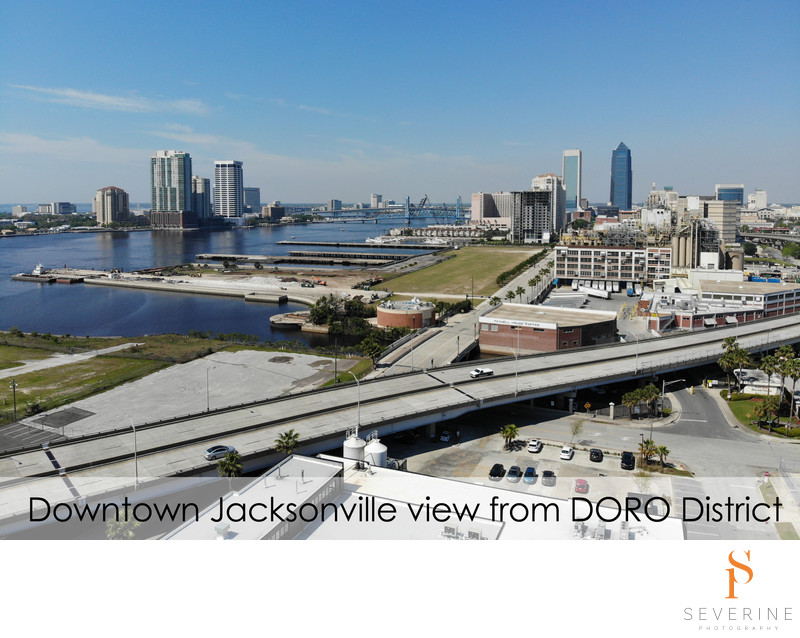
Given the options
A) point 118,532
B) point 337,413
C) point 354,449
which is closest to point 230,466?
point 354,449

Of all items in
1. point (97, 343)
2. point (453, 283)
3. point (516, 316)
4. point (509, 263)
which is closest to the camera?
point (516, 316)

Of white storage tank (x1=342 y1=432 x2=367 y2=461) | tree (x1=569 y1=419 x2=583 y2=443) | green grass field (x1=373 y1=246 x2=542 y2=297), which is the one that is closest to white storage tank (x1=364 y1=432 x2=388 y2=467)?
white storage tank (x1=342 y1=432 x2=367 y2=461)

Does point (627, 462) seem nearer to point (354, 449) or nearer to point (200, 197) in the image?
point (354, 449)

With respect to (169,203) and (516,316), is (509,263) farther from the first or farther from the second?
(169,203)

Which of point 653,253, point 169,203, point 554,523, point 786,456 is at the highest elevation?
point 169,203

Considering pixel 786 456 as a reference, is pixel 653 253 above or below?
above

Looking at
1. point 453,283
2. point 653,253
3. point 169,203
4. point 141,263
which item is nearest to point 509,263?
point 453,283
